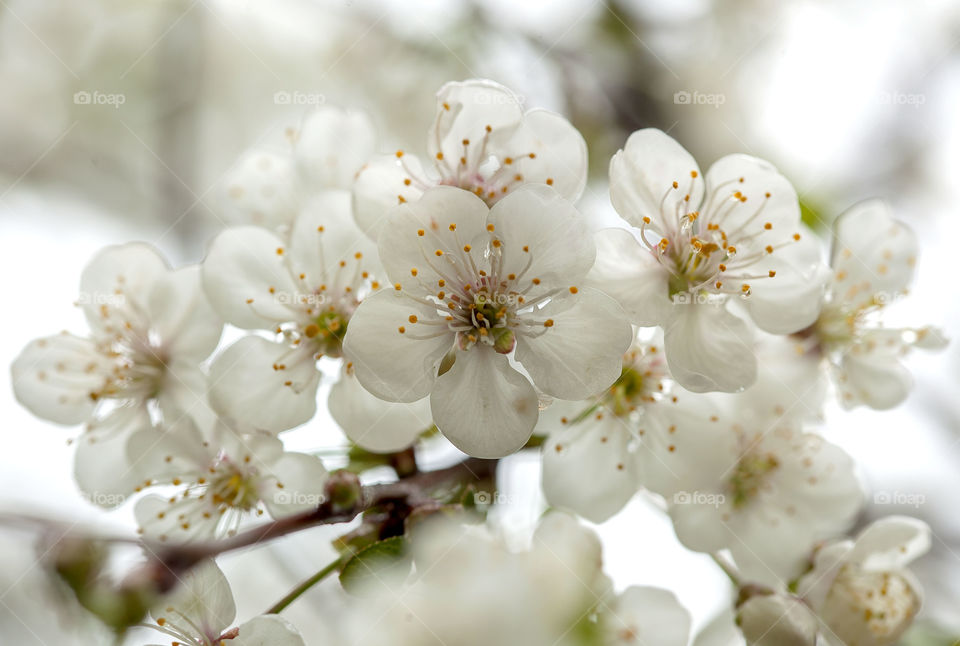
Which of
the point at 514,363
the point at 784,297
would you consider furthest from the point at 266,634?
the point at 784,297

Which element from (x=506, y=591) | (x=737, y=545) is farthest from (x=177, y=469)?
(x=737, y=545)

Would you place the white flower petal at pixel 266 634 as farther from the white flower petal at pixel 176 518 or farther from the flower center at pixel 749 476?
the flower center at pixel 749 476

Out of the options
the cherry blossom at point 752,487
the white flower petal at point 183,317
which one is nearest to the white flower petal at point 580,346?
the cherry blossom at point 752,487

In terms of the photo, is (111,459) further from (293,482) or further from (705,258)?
(705,258)

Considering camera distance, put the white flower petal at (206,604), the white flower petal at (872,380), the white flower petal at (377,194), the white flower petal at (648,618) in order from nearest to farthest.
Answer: the white flower petal at (206,604) < the white flower petal at (377,194) < the white flower petal at (648,618) < the white flower petal at (872,380)

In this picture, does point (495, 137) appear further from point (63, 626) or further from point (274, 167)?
point (63, 626)

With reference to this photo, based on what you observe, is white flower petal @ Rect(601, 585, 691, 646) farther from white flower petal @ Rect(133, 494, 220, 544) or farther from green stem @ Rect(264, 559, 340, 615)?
white flower petal @ Rect(133, 494, 220, 544)

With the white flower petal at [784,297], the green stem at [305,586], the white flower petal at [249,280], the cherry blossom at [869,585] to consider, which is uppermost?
the white flower petal at [249,280]
